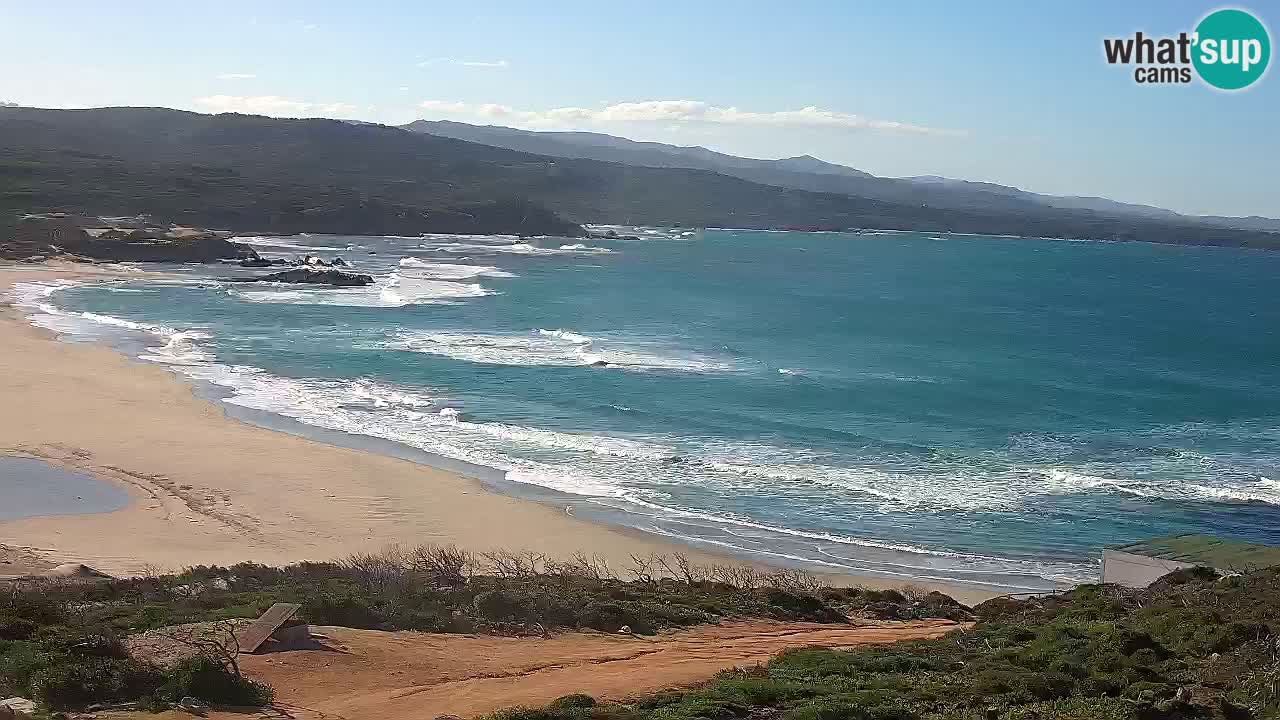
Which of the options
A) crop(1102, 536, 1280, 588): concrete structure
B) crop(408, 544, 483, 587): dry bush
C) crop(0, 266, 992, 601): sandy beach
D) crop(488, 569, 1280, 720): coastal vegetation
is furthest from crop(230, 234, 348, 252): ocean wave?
crop(488, 569, 1280, 720): coastal vegetation

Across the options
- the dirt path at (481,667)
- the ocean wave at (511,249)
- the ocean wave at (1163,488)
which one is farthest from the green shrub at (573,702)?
the ocean wave at (511,249)

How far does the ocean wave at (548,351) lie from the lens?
4197cm

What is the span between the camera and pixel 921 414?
116 ft

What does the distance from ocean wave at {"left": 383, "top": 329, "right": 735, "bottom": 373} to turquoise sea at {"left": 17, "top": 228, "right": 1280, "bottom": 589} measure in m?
0.28

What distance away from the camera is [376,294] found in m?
63.2

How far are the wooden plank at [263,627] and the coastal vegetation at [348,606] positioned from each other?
0.28 meters

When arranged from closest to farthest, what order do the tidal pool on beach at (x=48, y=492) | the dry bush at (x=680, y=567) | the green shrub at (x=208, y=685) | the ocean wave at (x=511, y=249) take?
the green shrub at (x=208, y=685) < the dry bush at (x=680, y=567) < the tidal pool on beach at (x=48, y=492) < the ocean wave at (x=511, y=249)

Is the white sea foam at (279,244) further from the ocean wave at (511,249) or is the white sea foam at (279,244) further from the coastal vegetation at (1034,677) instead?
the coastal vegetation at (1034,677)

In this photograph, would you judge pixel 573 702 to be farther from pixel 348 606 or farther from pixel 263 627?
pixel 348 606

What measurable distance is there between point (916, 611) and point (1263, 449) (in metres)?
20.3

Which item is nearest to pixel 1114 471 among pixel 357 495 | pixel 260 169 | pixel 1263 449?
pixel 1263 449

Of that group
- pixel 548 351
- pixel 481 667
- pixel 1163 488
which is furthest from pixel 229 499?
pixel 548 351

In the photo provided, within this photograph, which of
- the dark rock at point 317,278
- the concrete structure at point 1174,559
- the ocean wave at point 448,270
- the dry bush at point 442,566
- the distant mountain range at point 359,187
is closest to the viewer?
the dry bush at point 442,566

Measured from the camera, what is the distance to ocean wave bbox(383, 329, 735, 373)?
42.0 metres
